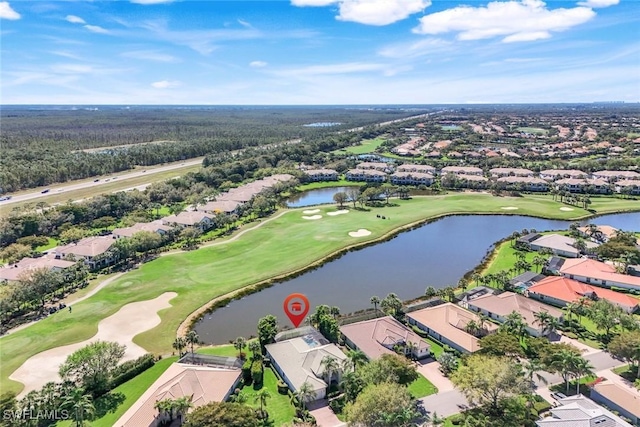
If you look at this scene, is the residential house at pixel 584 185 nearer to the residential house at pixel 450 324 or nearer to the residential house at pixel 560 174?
the residential house at pixel 560 174

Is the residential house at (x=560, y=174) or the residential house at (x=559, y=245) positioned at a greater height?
the residential house at (x=560, y=174)

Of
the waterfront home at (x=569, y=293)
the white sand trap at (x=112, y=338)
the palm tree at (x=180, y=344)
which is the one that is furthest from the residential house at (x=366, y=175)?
the palm tree at (x=180, y=344)

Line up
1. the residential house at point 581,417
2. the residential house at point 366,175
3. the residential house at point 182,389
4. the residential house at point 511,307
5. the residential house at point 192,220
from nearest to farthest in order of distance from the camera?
the residential house at point 581,417, the residential house at point 182,389, the residential house at point 511,307, the residential house at point 192,220, the residential house at point 366,175

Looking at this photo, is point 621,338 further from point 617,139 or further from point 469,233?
point 617,139

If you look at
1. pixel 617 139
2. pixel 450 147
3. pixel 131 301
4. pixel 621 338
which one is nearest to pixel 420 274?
pixel 621 338

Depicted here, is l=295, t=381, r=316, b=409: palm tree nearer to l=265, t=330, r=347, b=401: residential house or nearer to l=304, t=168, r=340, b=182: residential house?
l=265, t=330, r=347, b=401: residential house

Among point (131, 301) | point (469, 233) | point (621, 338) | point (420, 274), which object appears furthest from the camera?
point (469, 233)
